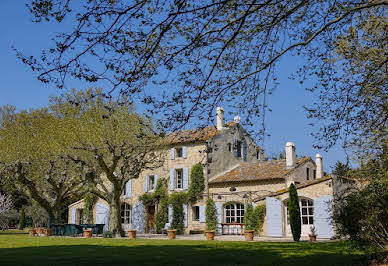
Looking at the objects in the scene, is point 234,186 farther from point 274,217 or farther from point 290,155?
point 290,155

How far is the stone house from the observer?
2281 centimetres

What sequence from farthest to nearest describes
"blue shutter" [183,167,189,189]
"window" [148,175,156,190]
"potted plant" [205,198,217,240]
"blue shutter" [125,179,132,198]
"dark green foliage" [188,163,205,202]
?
"blue shutter" [125,179,132,198]
"window" [148,175,156,190]
"blue shutter" [183,167,189,189]
"dark green foliage" [188,163,205,202]
"potted plant" [205,198,217,240]

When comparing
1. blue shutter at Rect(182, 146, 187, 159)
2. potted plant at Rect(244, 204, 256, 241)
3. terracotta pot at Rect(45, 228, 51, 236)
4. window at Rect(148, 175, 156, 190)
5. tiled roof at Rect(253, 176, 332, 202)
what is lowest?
terracotta pot at Rect(45, 228, 51, 236)

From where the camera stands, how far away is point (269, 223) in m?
23.6

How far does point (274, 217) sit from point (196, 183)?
652 centimetres

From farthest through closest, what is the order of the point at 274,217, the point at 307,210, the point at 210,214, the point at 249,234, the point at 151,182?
1. the point at 151,182
2. the point at 210,214
3. the point at 274,217
4. the point at 307,210
5. the point at 249,234

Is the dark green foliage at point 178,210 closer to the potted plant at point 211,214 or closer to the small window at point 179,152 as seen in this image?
the potted plant at point 211,214

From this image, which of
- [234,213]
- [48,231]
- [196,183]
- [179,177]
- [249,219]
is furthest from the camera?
[179,177]

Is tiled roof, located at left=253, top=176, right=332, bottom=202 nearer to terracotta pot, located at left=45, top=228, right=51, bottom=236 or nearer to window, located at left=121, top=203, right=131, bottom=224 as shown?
window, located at left=121, top=203, right=131, bottom=224

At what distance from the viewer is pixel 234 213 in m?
26.3

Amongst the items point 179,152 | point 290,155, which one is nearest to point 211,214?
point 179,152

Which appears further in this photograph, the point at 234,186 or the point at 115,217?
the point at 234,186

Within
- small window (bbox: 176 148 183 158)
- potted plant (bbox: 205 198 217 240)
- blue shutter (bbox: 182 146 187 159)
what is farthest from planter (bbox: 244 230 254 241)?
small window (bbox: 176 148 183 158)

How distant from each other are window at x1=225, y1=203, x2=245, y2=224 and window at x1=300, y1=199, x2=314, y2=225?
423 centimetres
